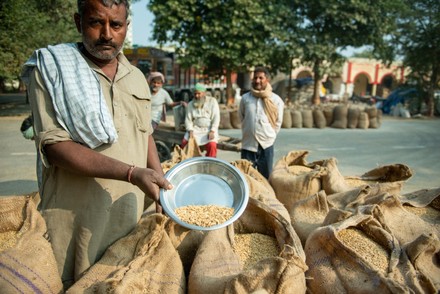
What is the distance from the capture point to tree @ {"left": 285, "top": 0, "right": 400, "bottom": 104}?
1552 cm

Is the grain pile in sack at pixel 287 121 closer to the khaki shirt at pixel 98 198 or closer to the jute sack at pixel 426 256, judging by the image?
the jute sack at pixel 426 256

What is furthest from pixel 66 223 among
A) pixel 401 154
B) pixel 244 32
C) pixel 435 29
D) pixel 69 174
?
pixel 435 29

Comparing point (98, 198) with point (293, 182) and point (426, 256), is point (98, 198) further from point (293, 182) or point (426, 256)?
point (293, 182)

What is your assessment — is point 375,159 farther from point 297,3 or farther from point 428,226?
point 297,3

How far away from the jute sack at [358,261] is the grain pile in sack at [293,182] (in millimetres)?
1145

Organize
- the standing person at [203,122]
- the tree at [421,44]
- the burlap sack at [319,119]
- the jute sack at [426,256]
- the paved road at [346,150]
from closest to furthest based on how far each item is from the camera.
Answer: the jute sack at [426,256], the standing person at [203,122], the paved road at [346,150], the burlap sack at [319,119], the tree at [421,44]

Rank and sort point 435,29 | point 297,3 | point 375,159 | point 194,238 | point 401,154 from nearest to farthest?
point 194,238 → point 375,159 → point 401,154 → point 297,3 → point 435,29

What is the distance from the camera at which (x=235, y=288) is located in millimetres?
1660

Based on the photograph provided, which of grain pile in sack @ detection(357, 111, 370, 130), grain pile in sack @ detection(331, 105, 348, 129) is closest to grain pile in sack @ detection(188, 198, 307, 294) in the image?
grain pile in sack @ detection(331, 105, 348, 129)

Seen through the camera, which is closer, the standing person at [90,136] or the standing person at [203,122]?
the standing person at [90,136]

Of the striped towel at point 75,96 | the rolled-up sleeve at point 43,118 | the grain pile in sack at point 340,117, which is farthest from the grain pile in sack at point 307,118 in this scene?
the rolled-up sleeve at point 43,118

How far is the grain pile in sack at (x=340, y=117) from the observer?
47.2ft

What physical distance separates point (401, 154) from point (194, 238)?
871 cm

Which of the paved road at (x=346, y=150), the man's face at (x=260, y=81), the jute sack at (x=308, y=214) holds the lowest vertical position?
the paved road at (x=346, y=150)
